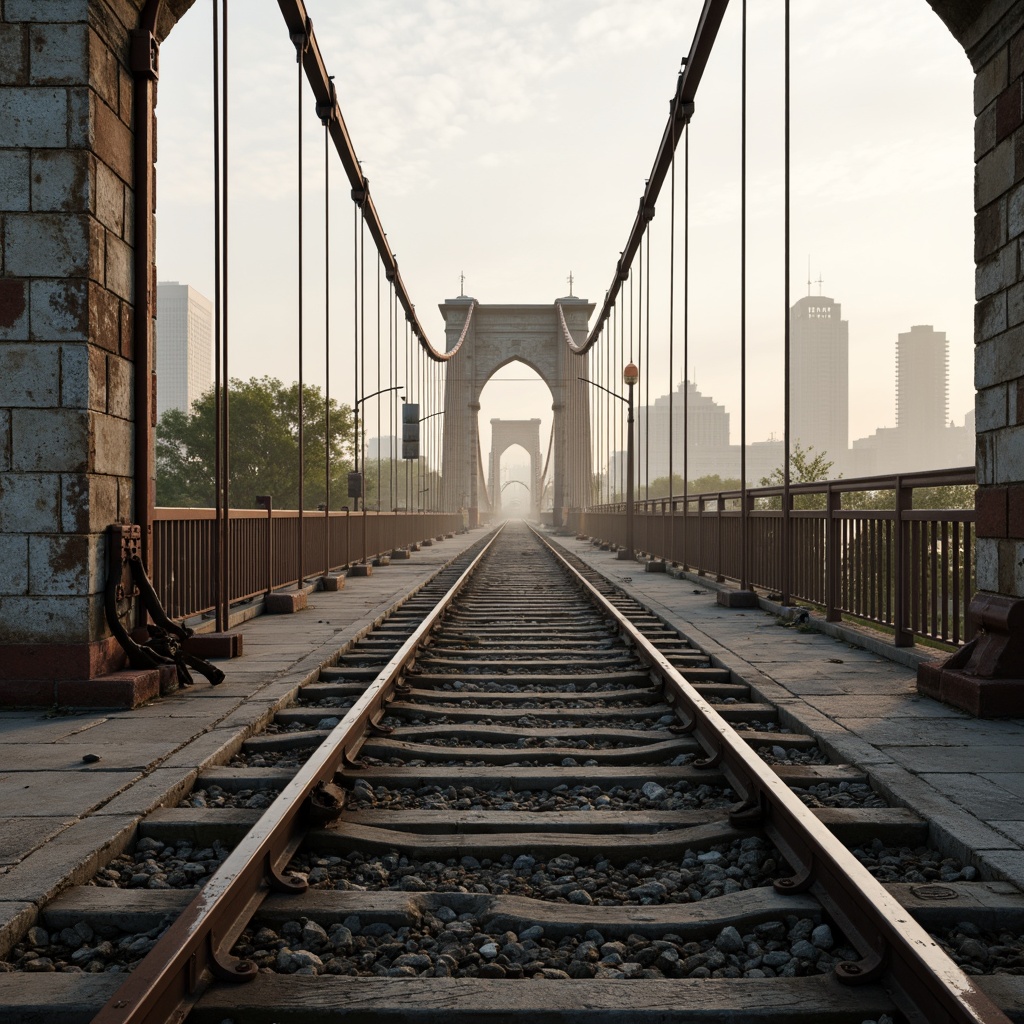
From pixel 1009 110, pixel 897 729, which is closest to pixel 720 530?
pixel 1009 110

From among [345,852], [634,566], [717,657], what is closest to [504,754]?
[345,852]

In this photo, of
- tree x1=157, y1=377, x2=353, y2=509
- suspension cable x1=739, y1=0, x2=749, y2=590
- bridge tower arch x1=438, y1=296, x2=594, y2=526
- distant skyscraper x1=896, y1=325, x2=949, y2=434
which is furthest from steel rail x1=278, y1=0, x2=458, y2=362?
distant skyscraper x1=896, y1=325, x2=949, y2=434

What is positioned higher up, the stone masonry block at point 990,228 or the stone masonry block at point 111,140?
the stone masonry block at point 111,140

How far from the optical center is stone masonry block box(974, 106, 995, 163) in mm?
4516

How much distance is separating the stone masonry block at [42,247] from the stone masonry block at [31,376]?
0.35 m

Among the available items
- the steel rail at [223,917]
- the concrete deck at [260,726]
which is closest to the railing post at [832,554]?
the concrete deck at [260,726]

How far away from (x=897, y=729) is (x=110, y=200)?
424 cm

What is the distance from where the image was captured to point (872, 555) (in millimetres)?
6246

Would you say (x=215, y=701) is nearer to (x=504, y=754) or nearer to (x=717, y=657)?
(x=504, y=754)

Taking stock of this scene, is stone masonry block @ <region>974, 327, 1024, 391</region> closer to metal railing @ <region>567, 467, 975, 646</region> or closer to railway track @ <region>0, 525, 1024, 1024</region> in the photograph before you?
metal railing @ <region>567, 467, 975, 646</region>

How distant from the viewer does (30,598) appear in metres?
4.32

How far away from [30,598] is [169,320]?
174m

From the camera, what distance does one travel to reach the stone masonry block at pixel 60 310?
4.32m

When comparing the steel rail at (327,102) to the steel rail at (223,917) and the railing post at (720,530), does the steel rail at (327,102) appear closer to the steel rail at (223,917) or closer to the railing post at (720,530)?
the railing post at (720,530)
